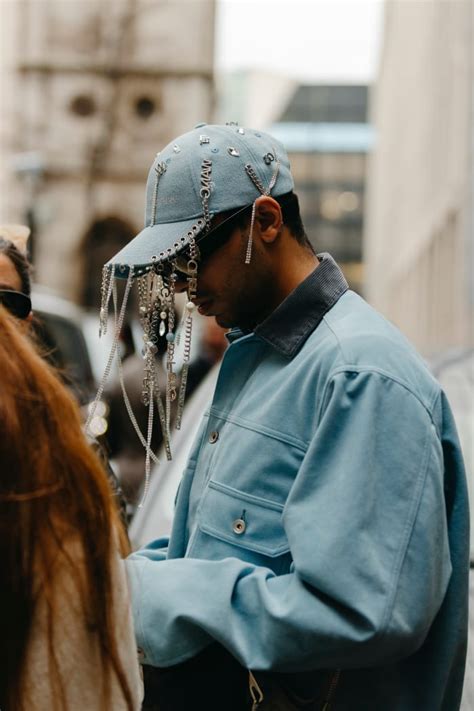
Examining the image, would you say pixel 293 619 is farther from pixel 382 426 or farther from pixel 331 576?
pixel 382 426

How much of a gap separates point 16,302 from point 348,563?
1159 millimetres

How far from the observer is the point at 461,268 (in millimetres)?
16641

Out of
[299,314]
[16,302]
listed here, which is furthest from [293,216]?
[16,302]

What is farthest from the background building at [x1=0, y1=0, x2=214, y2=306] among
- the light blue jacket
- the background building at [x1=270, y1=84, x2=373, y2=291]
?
the background building at [x1=270, y1=84, x2=373, y2=291]

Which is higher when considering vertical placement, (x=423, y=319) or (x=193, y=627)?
(x=193, y=627)

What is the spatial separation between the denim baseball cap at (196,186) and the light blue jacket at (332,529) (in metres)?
0.20

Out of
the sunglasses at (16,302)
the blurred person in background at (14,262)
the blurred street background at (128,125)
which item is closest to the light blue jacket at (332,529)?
the sunglasses at (16,302)

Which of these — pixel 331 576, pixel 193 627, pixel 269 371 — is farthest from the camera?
pixel 269 371

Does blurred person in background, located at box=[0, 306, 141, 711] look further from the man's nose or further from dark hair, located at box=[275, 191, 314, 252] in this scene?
dark hair, located at box=[275, 191, 314, 252]

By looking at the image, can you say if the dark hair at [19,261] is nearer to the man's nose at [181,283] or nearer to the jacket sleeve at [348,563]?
the man's nose at [181,283]

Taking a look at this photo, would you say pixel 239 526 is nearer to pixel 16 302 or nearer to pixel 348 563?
pixel 348 563

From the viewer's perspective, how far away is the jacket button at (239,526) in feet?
5.58

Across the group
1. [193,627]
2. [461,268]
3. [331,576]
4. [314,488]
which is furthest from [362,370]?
[461,268]

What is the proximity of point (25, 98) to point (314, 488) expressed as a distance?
25.2 m
